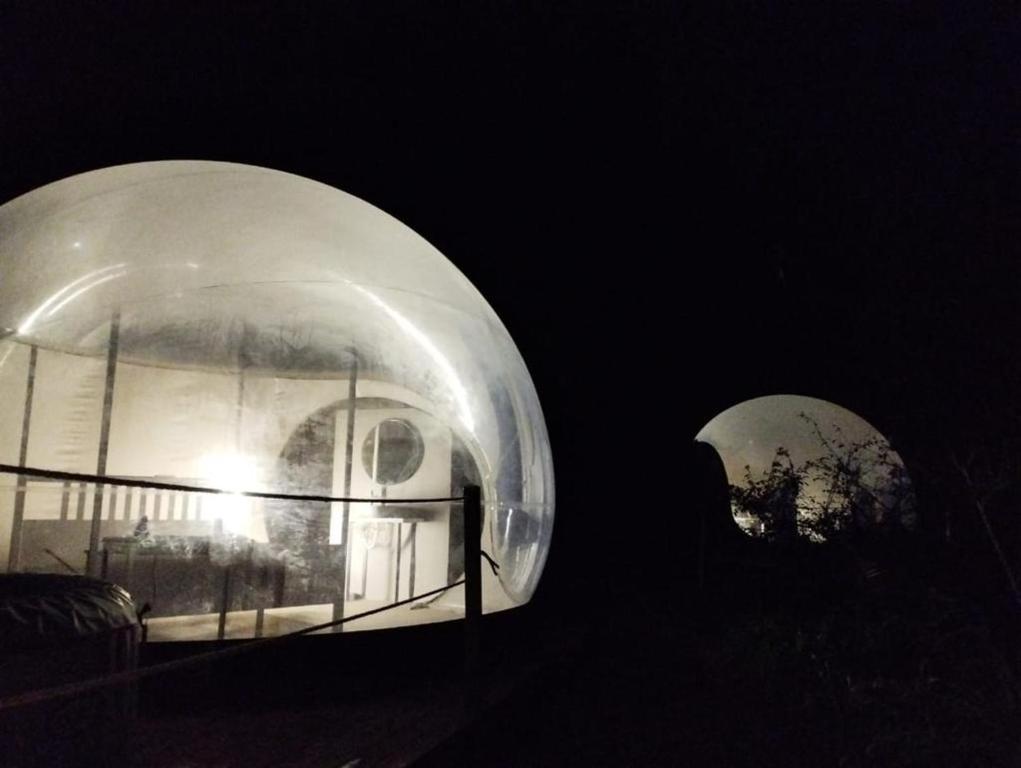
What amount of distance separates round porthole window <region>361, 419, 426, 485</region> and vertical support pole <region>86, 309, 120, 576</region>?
2026mm

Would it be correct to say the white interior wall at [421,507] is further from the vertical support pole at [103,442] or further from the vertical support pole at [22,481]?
the vertical support pole at [22,481]

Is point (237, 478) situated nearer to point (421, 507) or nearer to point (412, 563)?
point (421, 507)

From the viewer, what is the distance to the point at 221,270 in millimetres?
5863

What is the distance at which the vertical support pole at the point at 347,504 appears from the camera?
5777 millimetres

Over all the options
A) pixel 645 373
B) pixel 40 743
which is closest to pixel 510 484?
pixel 40 743

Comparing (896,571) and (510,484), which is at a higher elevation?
(510,484)

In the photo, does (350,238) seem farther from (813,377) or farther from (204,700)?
(813,377)

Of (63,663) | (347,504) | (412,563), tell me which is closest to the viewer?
(63,663)

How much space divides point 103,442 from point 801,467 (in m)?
10.2

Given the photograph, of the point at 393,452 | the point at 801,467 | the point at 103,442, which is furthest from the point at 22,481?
the point at 801,467

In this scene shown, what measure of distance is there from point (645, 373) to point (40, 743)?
10.5 metres

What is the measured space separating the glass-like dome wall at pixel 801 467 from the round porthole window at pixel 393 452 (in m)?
3.67

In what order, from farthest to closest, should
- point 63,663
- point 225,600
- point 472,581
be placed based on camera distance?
point 225,600 → point 472,581 → point 63,663

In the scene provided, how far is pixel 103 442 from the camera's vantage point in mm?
5383
